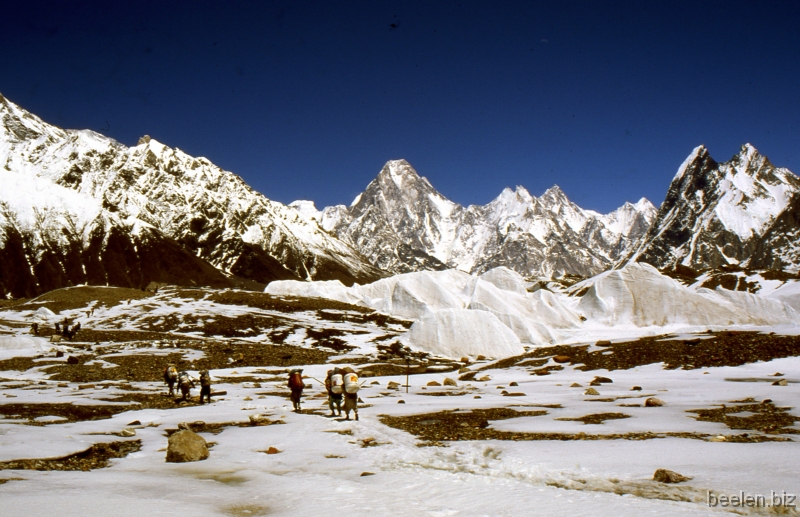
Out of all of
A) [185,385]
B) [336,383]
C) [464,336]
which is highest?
[464,336]

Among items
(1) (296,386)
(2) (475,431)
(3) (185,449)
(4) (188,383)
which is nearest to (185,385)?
(4) (188,383)

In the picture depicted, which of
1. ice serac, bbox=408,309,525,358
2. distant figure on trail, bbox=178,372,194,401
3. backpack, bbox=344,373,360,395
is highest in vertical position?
ice serac, bbox=408,309,525,358

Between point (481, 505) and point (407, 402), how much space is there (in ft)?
48.8

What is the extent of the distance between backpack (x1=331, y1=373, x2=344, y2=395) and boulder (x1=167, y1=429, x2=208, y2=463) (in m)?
7.18

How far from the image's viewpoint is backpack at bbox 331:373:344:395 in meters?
18.8

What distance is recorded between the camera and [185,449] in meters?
11.4

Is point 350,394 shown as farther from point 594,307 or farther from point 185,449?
point 594,307

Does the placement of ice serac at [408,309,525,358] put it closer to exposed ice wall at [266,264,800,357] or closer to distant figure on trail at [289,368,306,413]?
exposed ice wall at [266,264,800,357]

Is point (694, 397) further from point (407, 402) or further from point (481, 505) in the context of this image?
point (481, 505)

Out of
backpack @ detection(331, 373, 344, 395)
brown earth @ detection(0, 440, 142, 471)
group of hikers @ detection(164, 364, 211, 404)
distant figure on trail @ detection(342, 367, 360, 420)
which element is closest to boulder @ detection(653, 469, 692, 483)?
brown earth @ detection(0, 440, 142, 471)

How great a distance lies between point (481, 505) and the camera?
7.85 metres

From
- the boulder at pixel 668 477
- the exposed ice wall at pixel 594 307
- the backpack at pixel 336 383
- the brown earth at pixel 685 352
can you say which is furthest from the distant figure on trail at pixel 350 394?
the exposed ice wall at pixel 594 307

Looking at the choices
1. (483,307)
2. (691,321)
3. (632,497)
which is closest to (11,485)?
(632,497)

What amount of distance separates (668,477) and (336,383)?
12.1 metres
